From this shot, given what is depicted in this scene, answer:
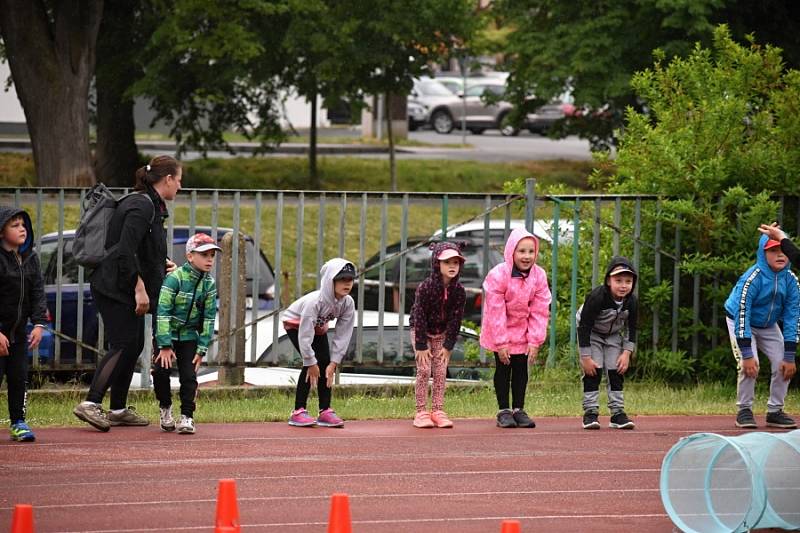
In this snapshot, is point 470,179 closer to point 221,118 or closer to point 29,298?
point 221,118

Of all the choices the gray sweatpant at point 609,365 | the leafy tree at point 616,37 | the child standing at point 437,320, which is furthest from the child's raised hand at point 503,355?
the leafy tree at point 616,37

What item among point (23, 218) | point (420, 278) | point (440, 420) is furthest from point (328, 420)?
point (420, 278)

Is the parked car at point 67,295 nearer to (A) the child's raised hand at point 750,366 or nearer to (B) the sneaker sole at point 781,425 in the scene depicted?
(A) the child's raised hand at point 750,366

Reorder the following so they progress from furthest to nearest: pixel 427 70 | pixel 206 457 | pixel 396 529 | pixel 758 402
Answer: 1. pixel 427 70
2. pixel 758 402
3. pixel 206 457
4. pixel 396 529

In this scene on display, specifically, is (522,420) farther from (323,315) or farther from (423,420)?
(323,315)

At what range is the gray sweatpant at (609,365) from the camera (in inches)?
466

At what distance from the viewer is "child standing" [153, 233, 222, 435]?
10.9 metres

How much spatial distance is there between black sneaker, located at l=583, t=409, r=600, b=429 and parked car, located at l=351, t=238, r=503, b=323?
Answer: 408cm

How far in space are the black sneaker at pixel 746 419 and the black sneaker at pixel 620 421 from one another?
904 mm

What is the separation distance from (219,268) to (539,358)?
3.33 m

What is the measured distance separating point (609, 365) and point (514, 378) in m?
0.78

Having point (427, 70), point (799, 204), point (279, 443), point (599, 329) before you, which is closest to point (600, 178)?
point (799, 204)

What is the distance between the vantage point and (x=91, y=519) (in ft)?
27.8

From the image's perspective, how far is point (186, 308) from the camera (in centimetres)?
1100
